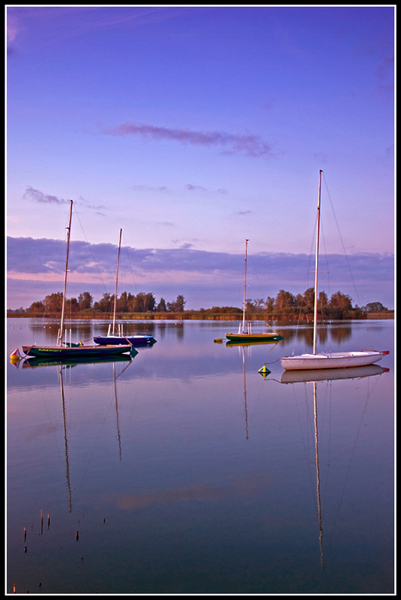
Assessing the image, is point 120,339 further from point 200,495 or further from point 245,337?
point 200,495

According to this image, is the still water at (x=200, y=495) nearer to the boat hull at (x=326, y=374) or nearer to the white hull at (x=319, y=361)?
the boat hull at (x=326, y=374)

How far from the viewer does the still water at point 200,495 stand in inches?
359

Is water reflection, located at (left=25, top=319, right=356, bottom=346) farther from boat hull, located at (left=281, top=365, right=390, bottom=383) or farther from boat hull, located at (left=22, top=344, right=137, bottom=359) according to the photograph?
boat hull, located at (left=281, top=365, right=390, bottom=383)

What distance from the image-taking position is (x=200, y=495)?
41.4 feet

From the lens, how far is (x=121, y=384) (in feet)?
103

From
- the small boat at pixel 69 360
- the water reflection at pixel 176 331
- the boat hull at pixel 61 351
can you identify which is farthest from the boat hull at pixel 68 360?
the water reflection at pixel 176 331

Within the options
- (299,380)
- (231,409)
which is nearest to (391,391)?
(299,380)

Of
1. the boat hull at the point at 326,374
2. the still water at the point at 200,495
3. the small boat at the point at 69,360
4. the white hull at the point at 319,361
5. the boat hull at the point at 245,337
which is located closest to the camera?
the still water at the point at 200,495

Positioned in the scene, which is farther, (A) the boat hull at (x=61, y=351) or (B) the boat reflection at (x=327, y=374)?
(A) the boat hull at (x=61, y=351)

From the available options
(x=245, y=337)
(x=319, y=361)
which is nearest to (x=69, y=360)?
(x=319, y=361)

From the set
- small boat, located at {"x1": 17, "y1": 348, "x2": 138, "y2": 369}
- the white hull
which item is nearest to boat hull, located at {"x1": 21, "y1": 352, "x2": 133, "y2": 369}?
small boat, located at {"x1": 17, "y1": 348, "x2": 138, "y2": 369}

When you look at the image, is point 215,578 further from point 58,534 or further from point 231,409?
point 231,409

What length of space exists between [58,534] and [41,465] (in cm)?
514

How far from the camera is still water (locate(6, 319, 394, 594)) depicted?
29.9 ft
